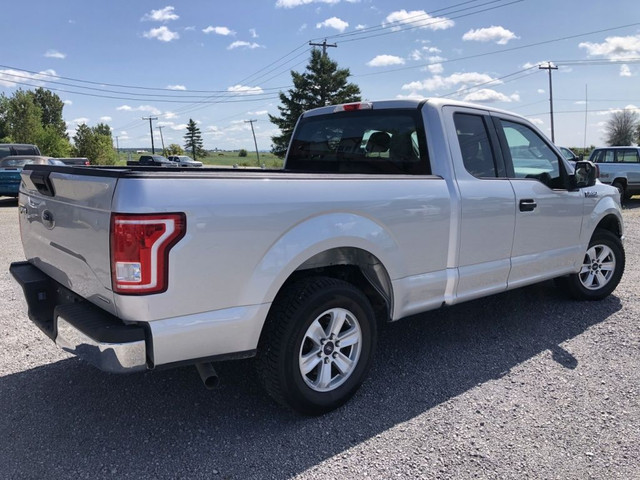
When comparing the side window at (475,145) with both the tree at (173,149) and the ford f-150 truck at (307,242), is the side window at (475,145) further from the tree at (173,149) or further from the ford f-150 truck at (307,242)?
the tree at (173,149)

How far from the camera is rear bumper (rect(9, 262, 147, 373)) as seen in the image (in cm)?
223

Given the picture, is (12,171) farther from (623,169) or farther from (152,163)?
(623,169)

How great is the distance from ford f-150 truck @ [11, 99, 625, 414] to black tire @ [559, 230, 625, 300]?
571 millimetres

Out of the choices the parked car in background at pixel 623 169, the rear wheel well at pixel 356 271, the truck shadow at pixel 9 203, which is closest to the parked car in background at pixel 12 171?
the truck shadow at pixel 9 203

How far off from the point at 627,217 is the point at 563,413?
38.6 feet

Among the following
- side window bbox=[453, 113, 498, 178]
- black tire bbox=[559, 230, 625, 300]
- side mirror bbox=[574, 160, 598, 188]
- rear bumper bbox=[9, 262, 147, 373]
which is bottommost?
black tire bbox=[559, 230, 625, 300]

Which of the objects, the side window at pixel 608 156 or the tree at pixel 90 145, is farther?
the tree at pixel 90 145

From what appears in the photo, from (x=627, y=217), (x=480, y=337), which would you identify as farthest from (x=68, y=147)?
(x=480, y=337)

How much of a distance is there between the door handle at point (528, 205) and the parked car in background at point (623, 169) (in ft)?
46.5

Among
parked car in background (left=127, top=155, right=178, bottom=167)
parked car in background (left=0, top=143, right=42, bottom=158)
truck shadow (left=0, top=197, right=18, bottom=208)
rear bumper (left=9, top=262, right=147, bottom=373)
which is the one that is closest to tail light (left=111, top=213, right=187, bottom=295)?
rear bumper (left=9, top=262, right=147, bottom=373)

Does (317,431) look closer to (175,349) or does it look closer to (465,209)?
(175,349)

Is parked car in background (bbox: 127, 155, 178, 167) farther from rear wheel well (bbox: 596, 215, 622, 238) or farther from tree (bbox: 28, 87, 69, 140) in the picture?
tree (bbox: 28, 87, 69, 140)

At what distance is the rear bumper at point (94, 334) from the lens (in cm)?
223

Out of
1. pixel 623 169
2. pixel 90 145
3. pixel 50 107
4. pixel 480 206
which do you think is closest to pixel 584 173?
pixel 480 206
